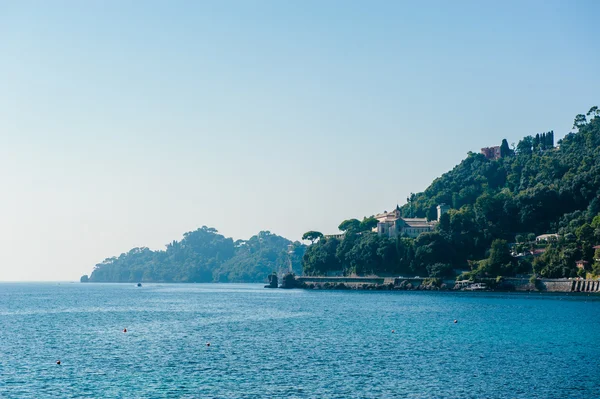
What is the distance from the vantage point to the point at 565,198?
174 meters

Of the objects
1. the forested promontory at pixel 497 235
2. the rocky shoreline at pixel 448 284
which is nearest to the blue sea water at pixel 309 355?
the rocky shoreline at pixel 448 284

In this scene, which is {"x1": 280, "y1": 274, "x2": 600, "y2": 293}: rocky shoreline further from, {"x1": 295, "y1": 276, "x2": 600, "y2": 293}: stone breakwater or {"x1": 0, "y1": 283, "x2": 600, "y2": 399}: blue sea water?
{"x1": 0, "y1": 283, "x2": 600, "y2": 399}: blue sea water

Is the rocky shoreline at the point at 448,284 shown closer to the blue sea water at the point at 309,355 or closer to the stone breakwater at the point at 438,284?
the stone breakwater at the point at 438,284

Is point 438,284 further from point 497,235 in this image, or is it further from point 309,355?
point 309,355

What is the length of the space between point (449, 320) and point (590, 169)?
104 meters

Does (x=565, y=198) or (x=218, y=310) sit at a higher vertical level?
(x=565, y=198)

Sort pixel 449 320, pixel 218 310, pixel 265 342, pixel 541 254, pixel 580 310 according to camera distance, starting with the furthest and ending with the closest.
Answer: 1. pixel 541 254
2. pixel 218 310
3. pixel 580 310
4. pixel 449 320
5. pixel 265 342

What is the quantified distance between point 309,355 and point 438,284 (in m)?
107

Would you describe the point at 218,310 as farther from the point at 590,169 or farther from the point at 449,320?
the point at 590,169

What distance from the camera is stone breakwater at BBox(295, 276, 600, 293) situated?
13188cm

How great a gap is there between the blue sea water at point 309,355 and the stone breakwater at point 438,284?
3401cm

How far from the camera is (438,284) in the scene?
160 metres

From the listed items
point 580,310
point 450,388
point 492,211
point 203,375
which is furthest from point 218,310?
point 492,211

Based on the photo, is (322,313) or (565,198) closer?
(322,313)
